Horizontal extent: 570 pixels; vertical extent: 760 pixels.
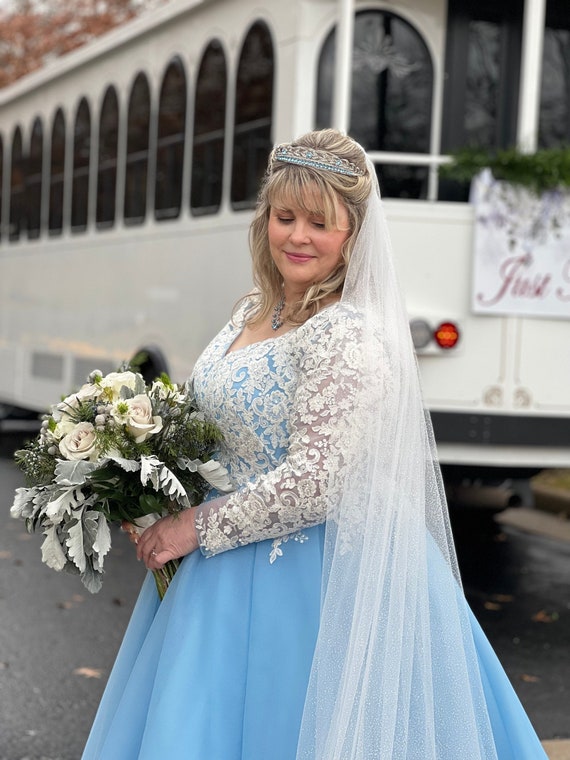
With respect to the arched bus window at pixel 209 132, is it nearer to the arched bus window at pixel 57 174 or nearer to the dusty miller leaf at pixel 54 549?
the arched bus window at pixel 57 174

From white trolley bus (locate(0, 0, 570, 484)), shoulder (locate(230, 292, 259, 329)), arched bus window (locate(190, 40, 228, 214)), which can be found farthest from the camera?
arched bus window (locate(190, 40, 228, 214))

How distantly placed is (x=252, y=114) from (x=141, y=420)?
5.37 metres

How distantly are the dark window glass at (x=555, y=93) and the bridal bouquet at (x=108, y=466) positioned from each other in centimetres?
492

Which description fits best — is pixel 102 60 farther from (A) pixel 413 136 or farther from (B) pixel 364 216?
(B) pixel 364 216

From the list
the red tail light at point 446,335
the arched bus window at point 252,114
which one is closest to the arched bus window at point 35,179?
the arched bus window at point 252,114

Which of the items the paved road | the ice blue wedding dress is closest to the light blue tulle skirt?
the ice blue wedding dress

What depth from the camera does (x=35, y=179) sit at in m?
12.5

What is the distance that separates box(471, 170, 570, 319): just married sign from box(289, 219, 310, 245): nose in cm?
413

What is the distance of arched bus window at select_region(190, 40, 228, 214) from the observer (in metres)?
8.42

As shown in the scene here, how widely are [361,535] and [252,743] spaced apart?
0.50m

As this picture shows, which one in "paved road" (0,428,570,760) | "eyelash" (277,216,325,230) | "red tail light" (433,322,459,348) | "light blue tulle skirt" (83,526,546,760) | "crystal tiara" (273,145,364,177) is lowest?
"paved road" (0,428,570,760)

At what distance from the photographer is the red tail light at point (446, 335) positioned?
6.88 meters

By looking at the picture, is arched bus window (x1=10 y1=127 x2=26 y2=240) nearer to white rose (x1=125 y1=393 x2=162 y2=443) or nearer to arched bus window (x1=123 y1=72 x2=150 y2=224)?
arched bus window (x1=123 y1=72 x2=150 y2=224)

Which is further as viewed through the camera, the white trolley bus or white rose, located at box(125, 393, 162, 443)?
the white trolley bus
